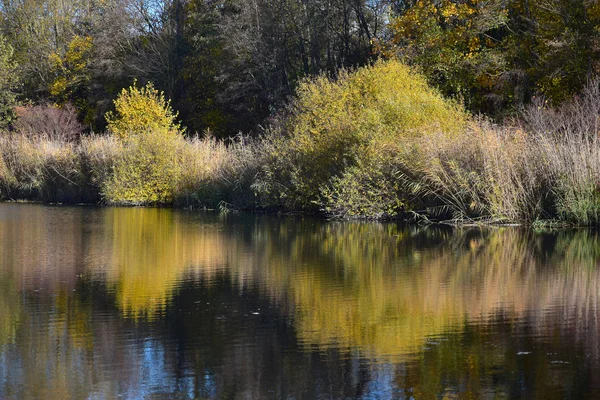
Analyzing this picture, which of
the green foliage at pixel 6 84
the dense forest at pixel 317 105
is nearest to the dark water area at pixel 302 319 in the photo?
the dense forest at pixel 317 105

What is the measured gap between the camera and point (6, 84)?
2250 inches

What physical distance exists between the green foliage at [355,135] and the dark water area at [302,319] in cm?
493

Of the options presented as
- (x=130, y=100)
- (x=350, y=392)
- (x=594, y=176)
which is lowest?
(x=350, y=392)

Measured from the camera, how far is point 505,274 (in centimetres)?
1311

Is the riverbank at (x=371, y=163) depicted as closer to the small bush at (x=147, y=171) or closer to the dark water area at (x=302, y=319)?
the small bush at (x=147, y=171)

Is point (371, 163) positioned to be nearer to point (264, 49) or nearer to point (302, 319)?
point (302, 319)

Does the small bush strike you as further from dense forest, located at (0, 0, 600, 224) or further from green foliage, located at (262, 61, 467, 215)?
green foliage, located at (262, 61, 467, 215)

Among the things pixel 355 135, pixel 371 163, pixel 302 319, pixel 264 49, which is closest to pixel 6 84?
pixel 264 49

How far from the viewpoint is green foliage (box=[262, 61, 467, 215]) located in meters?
23.0

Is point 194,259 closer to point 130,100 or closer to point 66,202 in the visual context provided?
point 66,202

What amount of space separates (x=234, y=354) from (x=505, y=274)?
20.1ft

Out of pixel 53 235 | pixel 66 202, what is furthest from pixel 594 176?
pixel 66 202

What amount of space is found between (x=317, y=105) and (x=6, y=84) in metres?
36.5

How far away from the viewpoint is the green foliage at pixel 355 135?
75.3 ft
